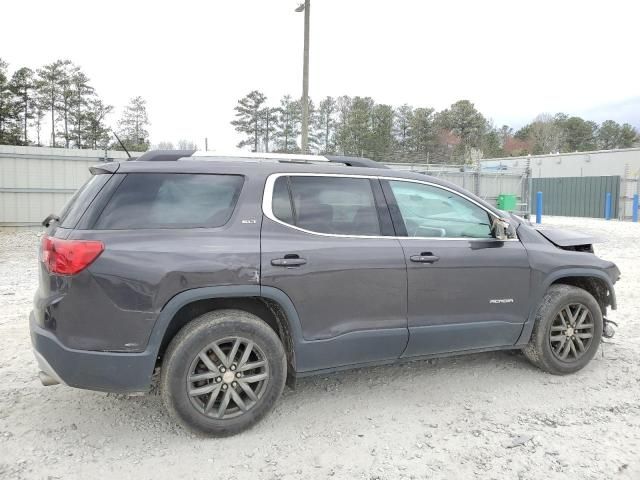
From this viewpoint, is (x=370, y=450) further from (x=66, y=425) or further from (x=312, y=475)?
(x=66, y=425)

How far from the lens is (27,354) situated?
4.59 metres

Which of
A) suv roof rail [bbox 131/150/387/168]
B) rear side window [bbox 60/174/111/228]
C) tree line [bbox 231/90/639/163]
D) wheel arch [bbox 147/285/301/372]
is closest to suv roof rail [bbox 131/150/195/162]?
suv roof rail [bbox 131/150/387/168]

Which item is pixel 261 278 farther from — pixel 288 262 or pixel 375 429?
pixel 375 429

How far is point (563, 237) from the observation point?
4285 millimetres

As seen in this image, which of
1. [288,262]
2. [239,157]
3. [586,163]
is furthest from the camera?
[586,163]

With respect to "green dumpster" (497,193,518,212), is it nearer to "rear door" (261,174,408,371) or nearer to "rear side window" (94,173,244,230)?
"rear door" (261,174,408,371)

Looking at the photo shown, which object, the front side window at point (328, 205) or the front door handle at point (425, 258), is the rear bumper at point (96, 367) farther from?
the front door handle at point (425, 258)

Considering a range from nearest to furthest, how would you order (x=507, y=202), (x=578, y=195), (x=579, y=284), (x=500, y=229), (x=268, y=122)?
(x=500, y=229), (x=579, y=284), (x=507, y=202), (x=578, y=195), (x=268, y=122)

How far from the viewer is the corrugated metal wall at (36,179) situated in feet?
49.4

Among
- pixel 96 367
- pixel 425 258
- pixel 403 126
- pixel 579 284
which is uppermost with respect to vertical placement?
pixel 403 126

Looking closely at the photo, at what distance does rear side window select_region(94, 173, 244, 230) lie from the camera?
3.01m

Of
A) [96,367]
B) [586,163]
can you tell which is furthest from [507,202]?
[586,163]

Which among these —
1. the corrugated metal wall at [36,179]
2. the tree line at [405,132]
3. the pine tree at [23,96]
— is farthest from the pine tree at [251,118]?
the corrugated metal wall at [36,179]

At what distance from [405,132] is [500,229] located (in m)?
54.6
